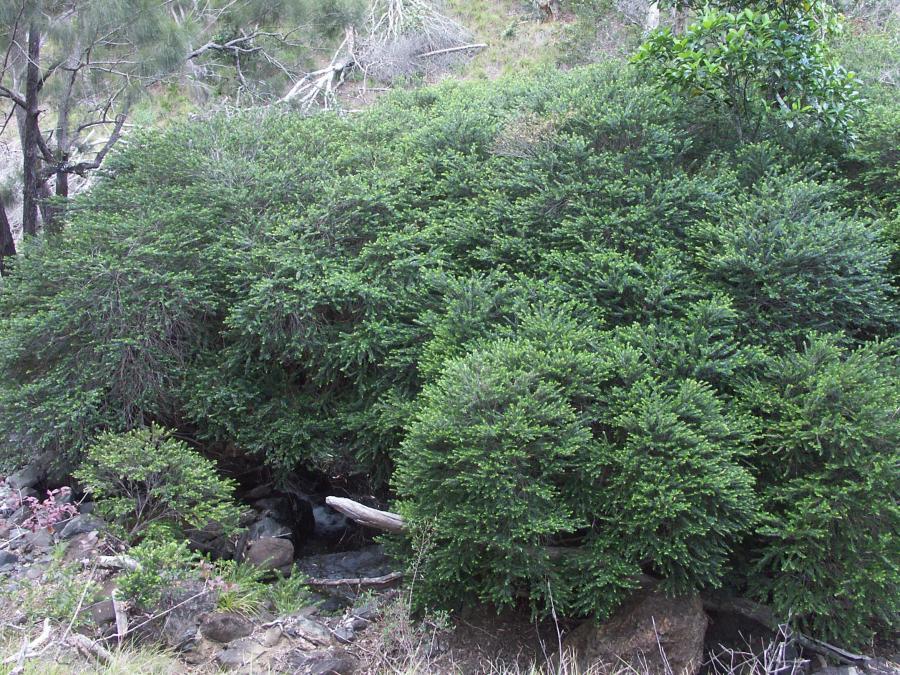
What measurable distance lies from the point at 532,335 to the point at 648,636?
2.19 metres

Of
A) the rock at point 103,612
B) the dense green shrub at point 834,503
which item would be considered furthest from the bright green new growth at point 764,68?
the rock at point 103,612

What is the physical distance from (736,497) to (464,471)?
5.66ft

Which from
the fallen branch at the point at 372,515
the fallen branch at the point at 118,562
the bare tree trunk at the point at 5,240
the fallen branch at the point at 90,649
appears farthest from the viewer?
the bare tree trunk at the point at 5,240

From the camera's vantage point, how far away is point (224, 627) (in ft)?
16.0

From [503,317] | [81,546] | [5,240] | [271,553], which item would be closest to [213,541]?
[271,553]

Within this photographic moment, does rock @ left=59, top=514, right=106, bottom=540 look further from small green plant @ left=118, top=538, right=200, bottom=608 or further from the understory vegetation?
small green plant @ left=118, top=538, right=200, bottom=608

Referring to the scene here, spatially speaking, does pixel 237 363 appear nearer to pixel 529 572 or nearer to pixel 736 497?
pixel 529 572

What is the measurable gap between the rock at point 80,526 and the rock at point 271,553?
125cm

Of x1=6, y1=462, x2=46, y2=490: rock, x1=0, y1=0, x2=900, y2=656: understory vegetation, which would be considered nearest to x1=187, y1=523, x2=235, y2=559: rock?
x1=0, y1=0, x2=900, y2=656: understory vegetation

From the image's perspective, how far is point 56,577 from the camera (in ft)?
15.7

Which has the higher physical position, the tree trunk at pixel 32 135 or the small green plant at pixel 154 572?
the tree trunk at pixel 32 135

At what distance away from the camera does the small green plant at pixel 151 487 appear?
568 centimetres

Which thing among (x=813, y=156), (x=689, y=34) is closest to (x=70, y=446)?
(x=689, y=34)

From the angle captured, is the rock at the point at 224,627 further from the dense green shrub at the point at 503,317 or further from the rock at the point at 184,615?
the dense green shrub at the point at 503,317
